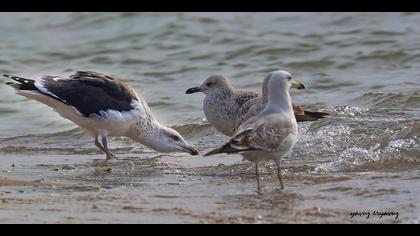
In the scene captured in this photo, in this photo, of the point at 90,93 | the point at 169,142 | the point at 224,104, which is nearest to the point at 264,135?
the point at 224,104

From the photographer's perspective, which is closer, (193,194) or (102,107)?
(193,194)

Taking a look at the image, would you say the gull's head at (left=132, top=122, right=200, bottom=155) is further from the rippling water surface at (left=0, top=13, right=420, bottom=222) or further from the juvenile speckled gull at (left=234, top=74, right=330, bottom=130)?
the juvenile speckled gull at (left=234, top=74, right=330, bottom=130)

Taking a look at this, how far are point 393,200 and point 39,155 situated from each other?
182 inches

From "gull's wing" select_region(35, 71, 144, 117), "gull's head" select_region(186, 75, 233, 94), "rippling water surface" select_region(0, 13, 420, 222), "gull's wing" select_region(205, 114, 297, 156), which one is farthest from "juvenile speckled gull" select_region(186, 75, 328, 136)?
"gull's wing" select_region(205, 114, 297, 156)

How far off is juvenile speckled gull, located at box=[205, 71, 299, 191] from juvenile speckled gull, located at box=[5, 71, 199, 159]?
1.93m

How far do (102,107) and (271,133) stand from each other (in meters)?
2.79

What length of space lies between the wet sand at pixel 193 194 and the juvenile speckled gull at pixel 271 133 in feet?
1.04

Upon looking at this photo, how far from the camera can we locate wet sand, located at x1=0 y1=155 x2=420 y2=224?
235 inches

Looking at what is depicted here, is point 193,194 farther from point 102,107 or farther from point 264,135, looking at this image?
point 102,107

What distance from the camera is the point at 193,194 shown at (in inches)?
272

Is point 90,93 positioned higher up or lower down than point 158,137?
higher up

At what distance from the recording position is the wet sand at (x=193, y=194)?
19.6ft
